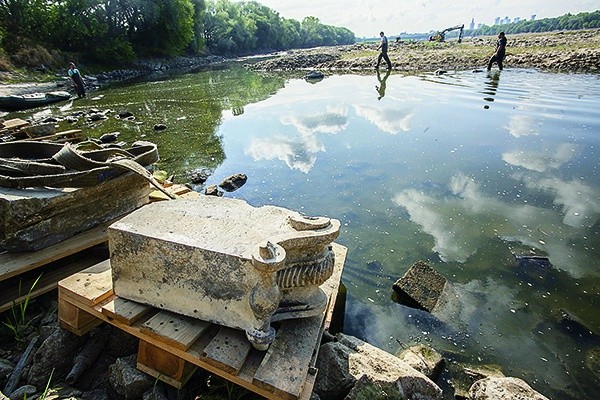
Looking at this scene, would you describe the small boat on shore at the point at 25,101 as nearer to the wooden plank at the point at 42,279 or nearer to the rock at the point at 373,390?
the wooden plank at the point at 42,279

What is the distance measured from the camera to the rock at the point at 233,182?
6121 mm

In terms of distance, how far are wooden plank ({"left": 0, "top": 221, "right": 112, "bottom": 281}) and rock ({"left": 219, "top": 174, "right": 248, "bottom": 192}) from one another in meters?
2.88

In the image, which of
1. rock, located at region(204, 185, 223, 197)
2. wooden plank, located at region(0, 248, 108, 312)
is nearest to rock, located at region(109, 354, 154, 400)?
wooden plank, located at region(0, 248, 108, 312)

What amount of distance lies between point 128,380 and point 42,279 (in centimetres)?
148

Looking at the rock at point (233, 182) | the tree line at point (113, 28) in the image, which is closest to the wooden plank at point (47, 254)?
the rock at point (233, 182)

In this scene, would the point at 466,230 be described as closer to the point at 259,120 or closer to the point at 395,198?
the point at 395,198

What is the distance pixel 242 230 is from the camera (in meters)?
2.35

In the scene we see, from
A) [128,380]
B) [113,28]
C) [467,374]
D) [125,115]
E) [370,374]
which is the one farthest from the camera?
[113,28]

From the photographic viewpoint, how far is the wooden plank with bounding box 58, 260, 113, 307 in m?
2.37

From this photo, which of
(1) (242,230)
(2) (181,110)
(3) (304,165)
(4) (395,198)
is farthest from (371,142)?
(2) (181,110)

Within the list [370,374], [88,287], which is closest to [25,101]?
[88,287]

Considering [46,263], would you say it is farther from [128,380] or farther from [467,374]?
[467,374]

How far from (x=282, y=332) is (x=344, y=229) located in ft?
9.16

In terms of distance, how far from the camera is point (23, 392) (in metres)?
2.20
